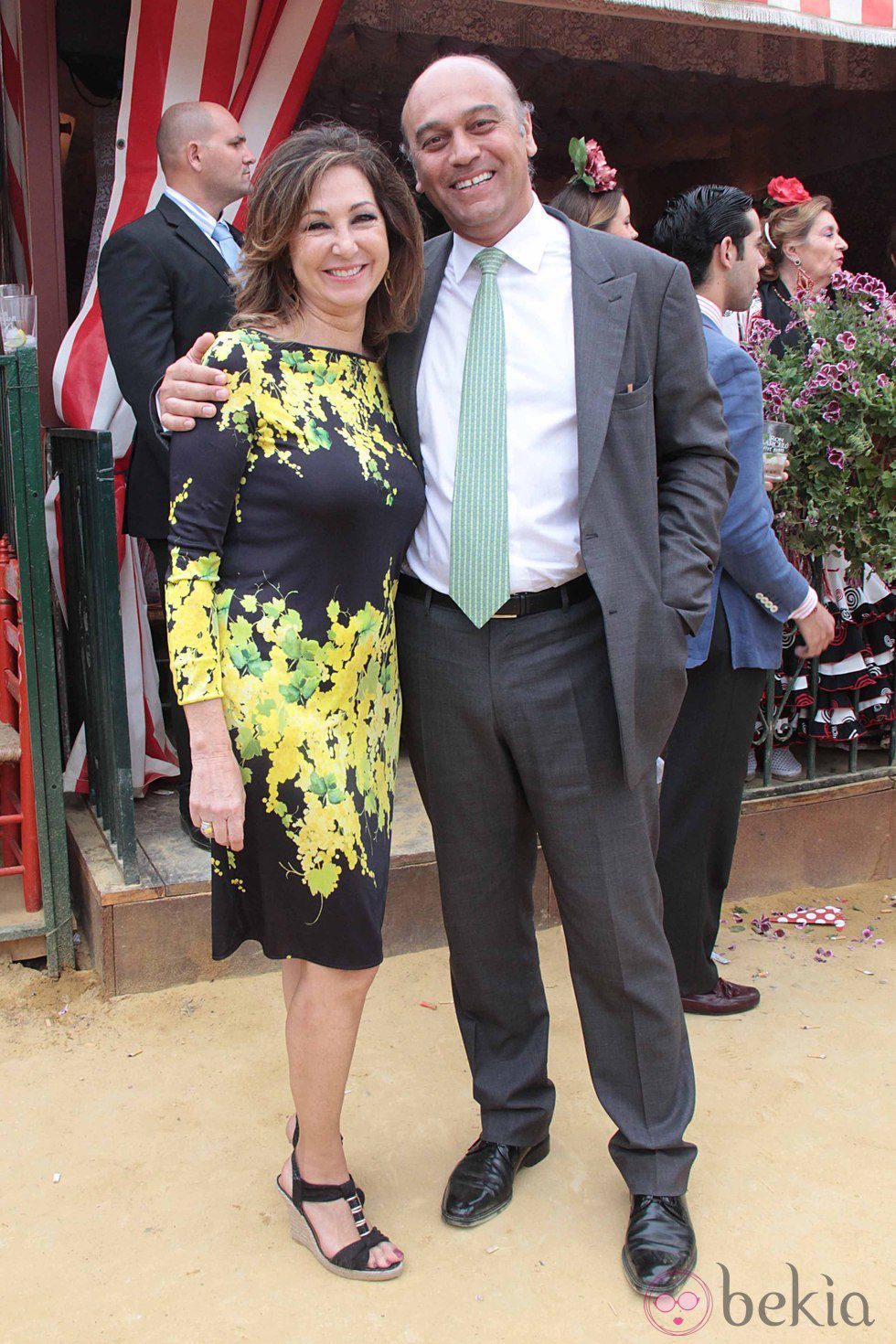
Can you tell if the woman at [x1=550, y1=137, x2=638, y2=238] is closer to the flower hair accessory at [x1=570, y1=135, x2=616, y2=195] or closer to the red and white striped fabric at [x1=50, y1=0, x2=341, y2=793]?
the flower hair accessory at [x1=570, y1=135, x2=616, y2=195]

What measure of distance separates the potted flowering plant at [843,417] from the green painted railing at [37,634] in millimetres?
2005

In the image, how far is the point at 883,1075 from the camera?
9.41 ft

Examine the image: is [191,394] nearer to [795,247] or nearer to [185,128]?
[185,128]

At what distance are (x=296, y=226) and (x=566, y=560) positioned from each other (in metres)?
0.73

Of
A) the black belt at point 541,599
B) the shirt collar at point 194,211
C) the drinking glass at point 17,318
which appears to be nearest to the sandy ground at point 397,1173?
the black belt at point 541,599

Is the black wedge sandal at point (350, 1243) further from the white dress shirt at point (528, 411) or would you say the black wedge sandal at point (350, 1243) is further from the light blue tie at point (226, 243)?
the light blue tie at point (226, 243)

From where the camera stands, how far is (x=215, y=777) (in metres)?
1.96

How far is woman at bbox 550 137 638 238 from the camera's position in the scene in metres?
3.35

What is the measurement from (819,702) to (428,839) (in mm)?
1457

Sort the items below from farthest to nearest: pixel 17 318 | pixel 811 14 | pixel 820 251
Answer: pixel 820 251 → pixel 811 14 → pixel 17 318

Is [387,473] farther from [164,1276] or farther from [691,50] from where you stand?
[691,50]

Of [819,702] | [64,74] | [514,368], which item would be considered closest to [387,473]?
[514,368]

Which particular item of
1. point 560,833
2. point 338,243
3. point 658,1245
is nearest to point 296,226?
point 338,243

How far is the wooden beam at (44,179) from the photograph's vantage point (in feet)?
12.0
